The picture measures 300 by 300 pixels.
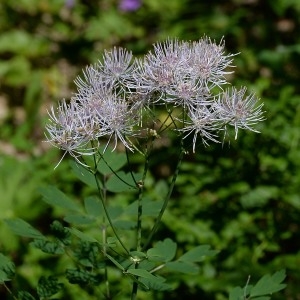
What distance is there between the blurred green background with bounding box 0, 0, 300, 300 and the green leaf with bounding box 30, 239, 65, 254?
58cm

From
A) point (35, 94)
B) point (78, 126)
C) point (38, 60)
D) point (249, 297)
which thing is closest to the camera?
point (78, 126)

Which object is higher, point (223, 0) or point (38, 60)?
point (223, 0)

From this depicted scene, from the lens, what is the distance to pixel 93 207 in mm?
1870

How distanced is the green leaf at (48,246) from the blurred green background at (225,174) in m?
0.58

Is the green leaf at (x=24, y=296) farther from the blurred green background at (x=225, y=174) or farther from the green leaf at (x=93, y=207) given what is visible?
the blurred green background at (x=225, y=174)

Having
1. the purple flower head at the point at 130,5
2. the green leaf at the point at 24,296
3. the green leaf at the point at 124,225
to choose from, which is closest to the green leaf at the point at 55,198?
the green leaf at the point at 124,225

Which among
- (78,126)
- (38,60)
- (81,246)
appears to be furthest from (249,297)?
(38,60)

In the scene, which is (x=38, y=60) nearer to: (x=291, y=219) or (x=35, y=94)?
(x=35, y=94)

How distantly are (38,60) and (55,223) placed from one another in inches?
121

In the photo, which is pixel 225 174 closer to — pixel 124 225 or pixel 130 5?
pixel 124 225

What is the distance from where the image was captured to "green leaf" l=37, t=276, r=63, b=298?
1.63 metres

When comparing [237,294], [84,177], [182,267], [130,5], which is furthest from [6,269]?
[130,5]

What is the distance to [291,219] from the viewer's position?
106 inches

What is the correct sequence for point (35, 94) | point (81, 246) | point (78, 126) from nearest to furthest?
point (78, 126) < point (81, 246) < point (35, 94)
